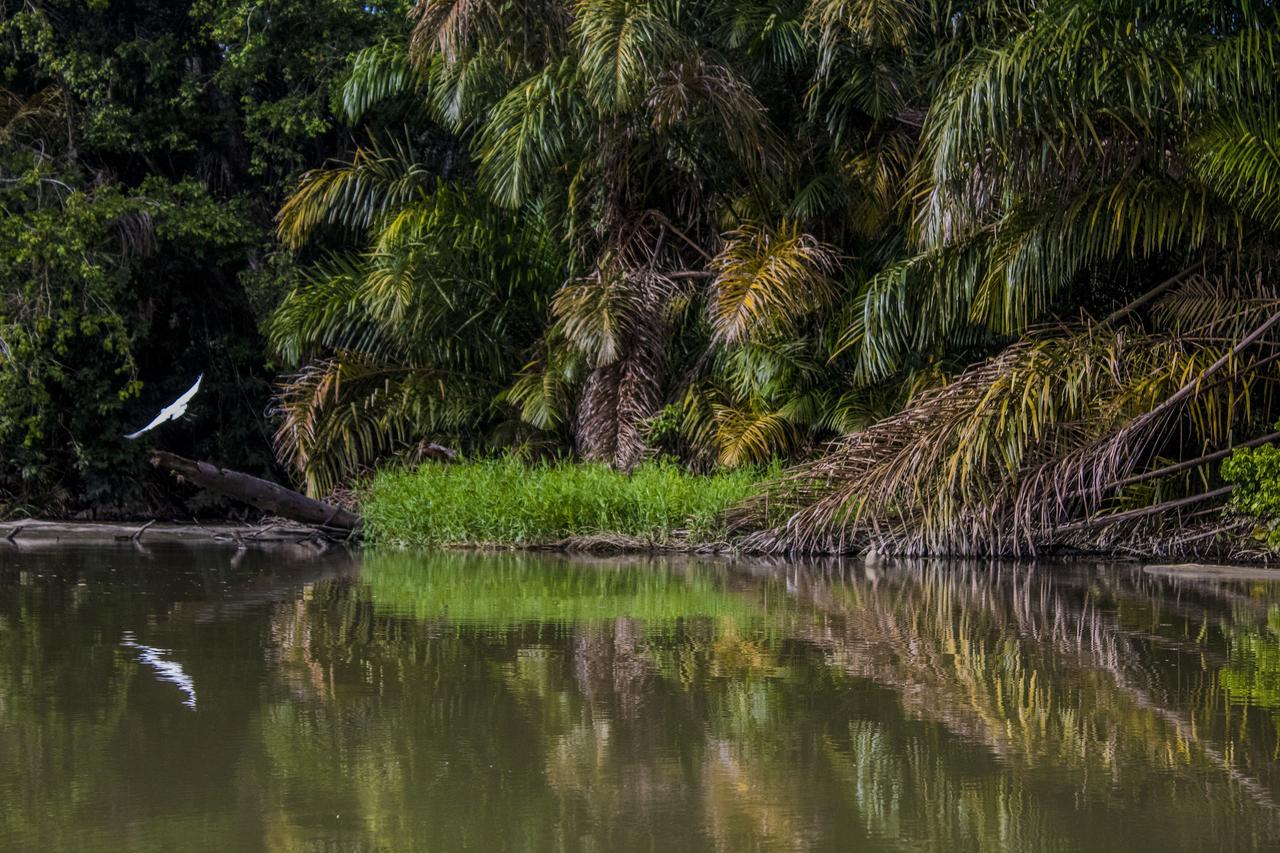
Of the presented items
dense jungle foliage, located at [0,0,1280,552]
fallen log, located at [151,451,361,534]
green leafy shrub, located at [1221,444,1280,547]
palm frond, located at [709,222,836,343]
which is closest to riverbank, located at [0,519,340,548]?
fallen log, located at [151,451,361,534]

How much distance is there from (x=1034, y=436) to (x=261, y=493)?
256 inches

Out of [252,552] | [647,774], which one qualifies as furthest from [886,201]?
[647,774]

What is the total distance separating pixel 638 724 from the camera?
3.88 meters

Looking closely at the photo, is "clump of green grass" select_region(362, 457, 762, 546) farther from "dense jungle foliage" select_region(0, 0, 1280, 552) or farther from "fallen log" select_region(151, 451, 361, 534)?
"dense jungle foliage" select_region(0, 0, 1280, 552)

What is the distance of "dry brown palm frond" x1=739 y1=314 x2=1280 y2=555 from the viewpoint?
10031mm

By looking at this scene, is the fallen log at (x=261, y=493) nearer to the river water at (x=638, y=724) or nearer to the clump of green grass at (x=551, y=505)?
the clump of green grass at (x=551, y=505)

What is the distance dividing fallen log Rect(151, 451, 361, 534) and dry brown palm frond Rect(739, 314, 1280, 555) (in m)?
4.63

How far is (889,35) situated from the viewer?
11.8 m

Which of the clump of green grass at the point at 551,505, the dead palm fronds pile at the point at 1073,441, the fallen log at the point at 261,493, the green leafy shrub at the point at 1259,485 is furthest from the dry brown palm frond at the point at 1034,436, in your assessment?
the fallen log at the point at 261,493

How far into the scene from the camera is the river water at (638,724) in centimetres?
286

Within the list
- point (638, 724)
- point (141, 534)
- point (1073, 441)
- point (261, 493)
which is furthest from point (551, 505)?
point (638, 724)

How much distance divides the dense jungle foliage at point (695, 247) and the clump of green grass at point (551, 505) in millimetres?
595

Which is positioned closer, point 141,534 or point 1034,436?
point 1034,436

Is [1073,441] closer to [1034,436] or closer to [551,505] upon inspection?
[1034,436]
